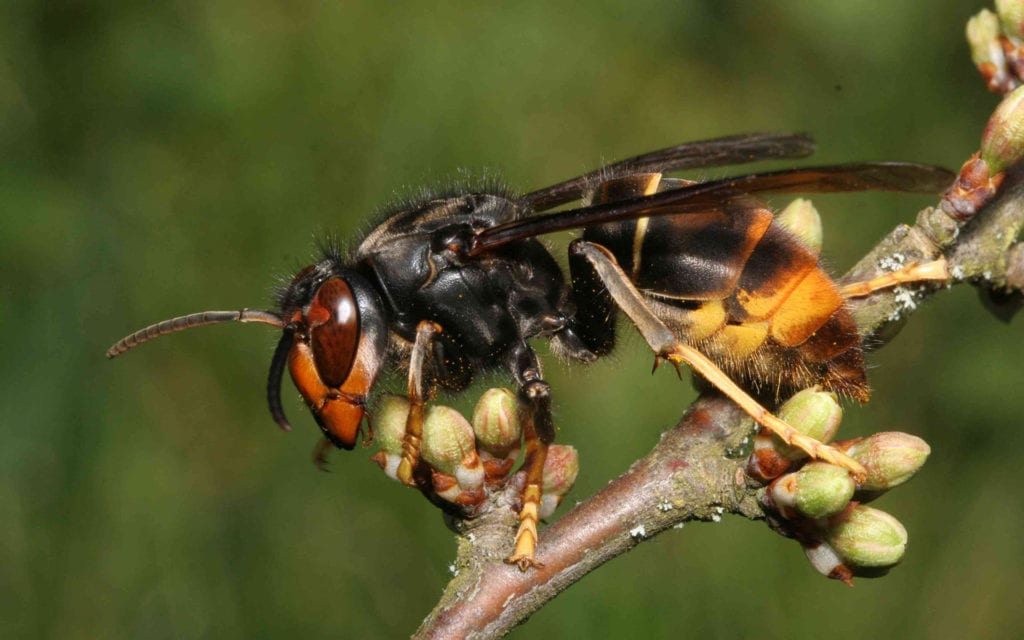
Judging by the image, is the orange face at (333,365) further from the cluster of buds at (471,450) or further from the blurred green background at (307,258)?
the blurred green background at (307,258)

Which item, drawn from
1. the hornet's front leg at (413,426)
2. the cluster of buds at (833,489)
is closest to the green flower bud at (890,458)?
the cluster of buds at (833,489)

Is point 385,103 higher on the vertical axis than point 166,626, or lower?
higher

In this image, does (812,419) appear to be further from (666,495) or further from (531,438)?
(531,438)

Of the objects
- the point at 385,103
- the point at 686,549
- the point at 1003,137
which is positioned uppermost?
the point at 385,103

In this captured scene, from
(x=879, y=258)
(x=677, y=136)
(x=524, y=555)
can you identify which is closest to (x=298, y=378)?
(x=524, y=555)

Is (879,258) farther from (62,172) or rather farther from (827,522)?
(62,172)

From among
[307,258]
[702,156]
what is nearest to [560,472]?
[702,156]
